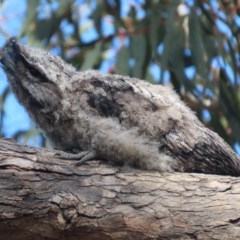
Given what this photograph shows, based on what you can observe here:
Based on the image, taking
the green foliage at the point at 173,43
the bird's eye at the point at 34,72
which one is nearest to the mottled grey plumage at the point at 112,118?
the bird's eye at the point at 34,72

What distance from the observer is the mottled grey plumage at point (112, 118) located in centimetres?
235

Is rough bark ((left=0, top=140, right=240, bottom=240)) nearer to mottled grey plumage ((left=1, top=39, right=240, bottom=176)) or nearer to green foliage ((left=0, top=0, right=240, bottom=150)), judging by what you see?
mottled grey plumage ((left=1, top=39, right=240, bottom=176))

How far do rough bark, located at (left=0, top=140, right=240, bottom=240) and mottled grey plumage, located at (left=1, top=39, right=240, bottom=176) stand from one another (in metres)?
0.07

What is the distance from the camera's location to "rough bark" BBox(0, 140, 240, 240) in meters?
2.13

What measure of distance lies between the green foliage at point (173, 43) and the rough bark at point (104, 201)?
2127mm

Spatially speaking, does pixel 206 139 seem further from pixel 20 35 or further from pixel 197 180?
pixel 20 35

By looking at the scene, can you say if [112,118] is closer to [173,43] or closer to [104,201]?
[104,201]

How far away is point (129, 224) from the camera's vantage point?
220 centimetres

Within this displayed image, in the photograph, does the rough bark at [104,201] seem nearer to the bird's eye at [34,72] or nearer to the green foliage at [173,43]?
the bird's eye at [34,72]

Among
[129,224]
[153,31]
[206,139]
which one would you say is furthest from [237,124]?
[129,224]

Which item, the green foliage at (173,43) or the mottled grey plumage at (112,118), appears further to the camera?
the green foliage at (173,43)

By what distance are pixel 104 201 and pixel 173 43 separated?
243cm

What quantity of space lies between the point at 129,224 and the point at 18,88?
610 mm

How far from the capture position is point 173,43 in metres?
4.52
